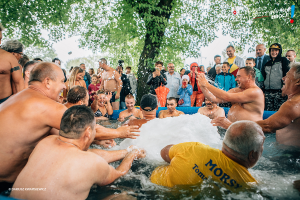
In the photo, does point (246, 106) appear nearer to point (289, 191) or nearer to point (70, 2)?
point (289, 191)

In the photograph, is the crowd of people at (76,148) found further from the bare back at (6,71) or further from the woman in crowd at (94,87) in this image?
the woman in crowd at (94,87)

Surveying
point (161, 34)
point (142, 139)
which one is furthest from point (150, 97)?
point (161, 34)

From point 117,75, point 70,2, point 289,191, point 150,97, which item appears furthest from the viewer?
point 70,2

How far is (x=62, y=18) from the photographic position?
7.84 metres

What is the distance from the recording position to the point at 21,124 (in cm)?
191

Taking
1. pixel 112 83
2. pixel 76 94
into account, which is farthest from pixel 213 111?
pixel 112 83

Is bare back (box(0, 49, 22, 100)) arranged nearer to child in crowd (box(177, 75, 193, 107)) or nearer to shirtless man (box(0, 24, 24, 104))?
shirtless man (box(0, 24, 24, 104))

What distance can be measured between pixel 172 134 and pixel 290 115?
162 cm

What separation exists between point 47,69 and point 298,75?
3.19 metres

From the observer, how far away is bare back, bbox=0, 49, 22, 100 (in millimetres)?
3252

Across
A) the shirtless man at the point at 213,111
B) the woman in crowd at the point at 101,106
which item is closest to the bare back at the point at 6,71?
the woman in crowd at the point at 101,106

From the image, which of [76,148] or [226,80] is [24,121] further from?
[226,80]

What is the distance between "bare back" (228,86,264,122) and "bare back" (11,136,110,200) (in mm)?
3064

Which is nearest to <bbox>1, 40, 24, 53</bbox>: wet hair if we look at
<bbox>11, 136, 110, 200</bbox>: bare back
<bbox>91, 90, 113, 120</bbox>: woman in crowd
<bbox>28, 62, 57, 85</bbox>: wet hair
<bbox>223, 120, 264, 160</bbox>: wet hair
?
<bbox>91, 90, 113, 120</bbox>: woman in crowd
